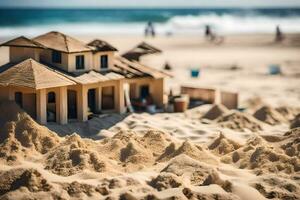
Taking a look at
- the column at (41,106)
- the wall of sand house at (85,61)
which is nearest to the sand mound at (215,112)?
the wall of sand house at (85,61)

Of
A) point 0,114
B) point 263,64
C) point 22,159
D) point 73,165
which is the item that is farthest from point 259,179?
point 263,64

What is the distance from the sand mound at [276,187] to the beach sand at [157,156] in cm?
3

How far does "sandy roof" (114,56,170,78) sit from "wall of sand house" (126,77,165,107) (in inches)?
15.7

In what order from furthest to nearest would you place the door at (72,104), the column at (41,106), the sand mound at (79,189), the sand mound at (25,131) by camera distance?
the door at (72,104) → the column at (41,106) → the sand mound at (25,131) → the sand mound at (79,189)

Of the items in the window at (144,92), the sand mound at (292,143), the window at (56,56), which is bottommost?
the sand mound at (292,143)

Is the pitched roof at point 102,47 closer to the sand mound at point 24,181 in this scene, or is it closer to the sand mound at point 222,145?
the sand mound at point 222,145

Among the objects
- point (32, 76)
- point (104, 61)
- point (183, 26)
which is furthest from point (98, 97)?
point (183, 26)

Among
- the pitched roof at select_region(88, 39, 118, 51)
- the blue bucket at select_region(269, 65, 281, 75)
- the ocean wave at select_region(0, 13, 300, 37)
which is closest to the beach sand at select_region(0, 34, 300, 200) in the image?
the pitched roof at select_region(88, 39, 118, 51)

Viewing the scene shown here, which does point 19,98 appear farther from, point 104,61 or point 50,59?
point 104,61

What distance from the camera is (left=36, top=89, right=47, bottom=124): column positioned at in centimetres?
2150

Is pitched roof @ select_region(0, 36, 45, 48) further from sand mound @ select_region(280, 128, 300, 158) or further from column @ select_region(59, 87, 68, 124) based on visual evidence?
sand mound @ select_region(280, 128, 300, 158)

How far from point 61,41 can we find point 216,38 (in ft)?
131

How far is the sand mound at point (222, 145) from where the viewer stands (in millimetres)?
20203

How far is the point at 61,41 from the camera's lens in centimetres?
2408
